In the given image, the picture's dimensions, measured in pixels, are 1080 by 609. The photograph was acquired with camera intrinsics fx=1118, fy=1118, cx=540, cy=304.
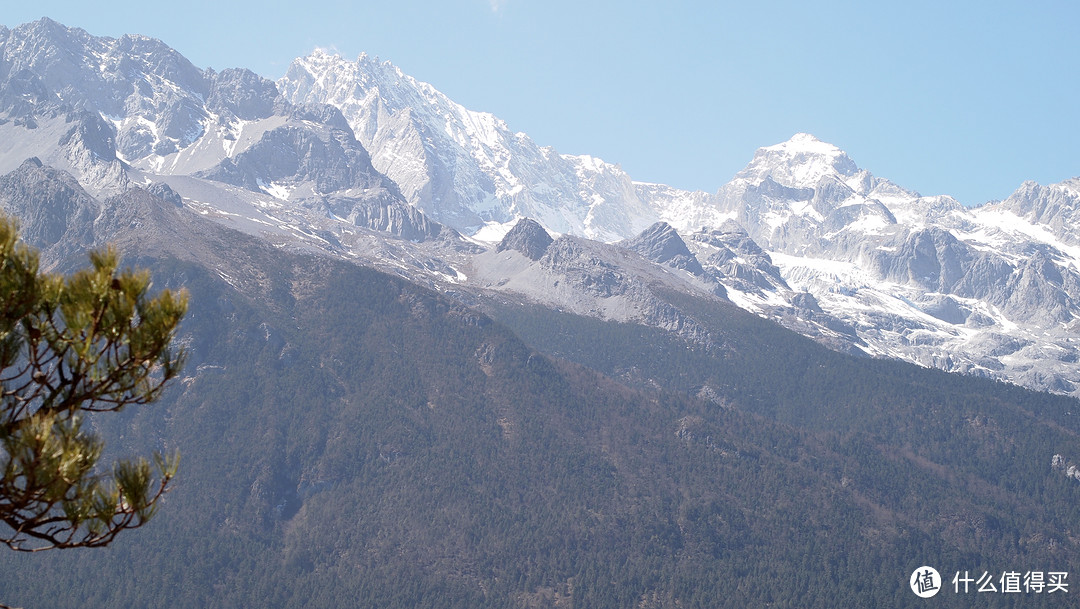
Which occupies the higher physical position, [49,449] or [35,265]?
[35,265]

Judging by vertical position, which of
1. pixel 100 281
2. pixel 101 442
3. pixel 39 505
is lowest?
pixel 39 505

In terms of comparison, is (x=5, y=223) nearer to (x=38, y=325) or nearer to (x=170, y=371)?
(x=38, y=325)

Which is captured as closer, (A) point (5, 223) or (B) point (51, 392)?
(A) point (5, 223)

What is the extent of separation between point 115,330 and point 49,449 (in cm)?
261

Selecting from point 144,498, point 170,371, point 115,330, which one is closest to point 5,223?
point 115,330

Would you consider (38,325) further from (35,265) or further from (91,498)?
(91,498)

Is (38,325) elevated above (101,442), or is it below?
above

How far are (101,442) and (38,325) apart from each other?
103 inches

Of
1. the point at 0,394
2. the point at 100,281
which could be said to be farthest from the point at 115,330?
the point at 0,394

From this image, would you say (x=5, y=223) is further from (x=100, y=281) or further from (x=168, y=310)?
(x=168, y=310)

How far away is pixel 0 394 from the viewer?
2200cm

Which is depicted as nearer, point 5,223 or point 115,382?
point 5,223

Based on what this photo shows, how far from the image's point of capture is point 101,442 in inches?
869

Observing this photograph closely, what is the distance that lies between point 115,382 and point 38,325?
185 centimetres
